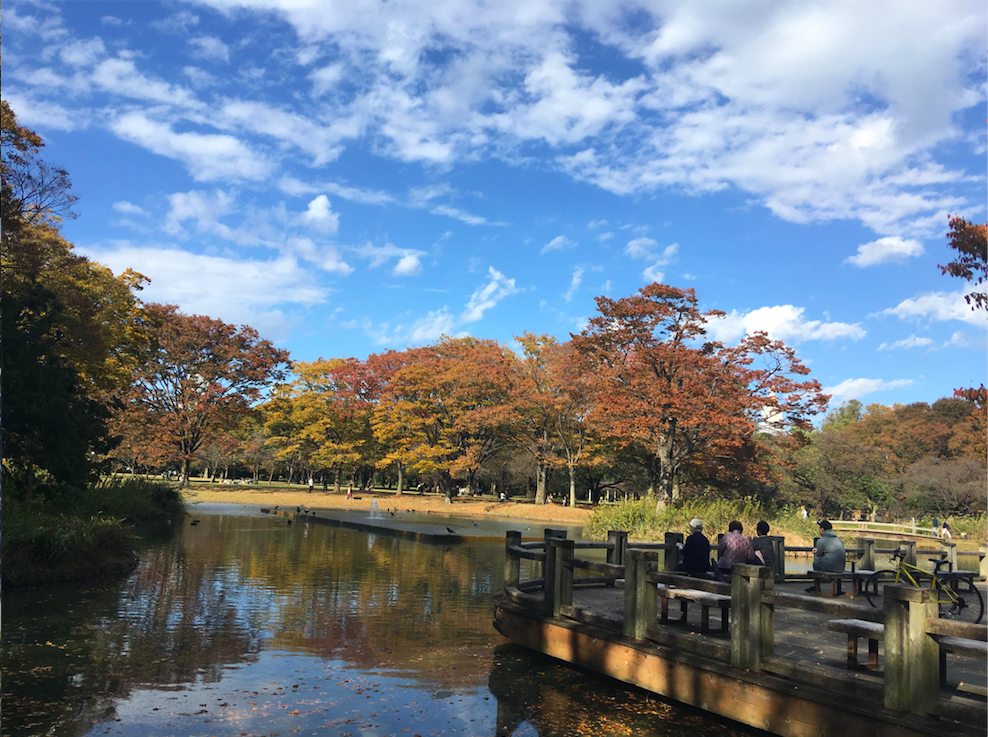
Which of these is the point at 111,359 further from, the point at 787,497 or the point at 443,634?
the point at 787,497

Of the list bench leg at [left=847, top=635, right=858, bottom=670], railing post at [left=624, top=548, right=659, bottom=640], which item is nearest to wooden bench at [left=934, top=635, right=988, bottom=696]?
bench leg at [left=847, top=635, right=858, bottom=670]

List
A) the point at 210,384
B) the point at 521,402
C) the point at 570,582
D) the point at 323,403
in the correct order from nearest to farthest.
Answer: the point at 570,582 < the point at 521,402 < the point at 210,384 < the point at 323,403

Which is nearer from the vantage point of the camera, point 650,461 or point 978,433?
point 650,461

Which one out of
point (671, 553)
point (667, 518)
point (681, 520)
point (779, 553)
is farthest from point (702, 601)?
point (681, 520)

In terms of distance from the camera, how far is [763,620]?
22.8ft

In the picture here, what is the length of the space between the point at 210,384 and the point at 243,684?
143ft

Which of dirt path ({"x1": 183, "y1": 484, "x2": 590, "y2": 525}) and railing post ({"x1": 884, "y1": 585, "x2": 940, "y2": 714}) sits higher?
railing post ({"x1": 884, "y1": 585, "x2": 940, "y2": 714})

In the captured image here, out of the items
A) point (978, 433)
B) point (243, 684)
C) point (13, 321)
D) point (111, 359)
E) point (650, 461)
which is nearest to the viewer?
point (243, 684)

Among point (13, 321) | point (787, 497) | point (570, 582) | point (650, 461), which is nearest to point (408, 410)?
point (650, 461)

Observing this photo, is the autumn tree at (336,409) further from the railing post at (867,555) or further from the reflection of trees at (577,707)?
the reflection of trees at (577,707)

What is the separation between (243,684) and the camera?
791 centimetres

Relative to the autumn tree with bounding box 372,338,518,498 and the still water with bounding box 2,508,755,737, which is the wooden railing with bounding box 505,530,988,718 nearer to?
the still water with bounding box 2,508,755,737

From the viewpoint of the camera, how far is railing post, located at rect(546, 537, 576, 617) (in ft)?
31.9

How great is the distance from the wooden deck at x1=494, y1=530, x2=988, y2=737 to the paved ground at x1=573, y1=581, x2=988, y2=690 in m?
0.02
